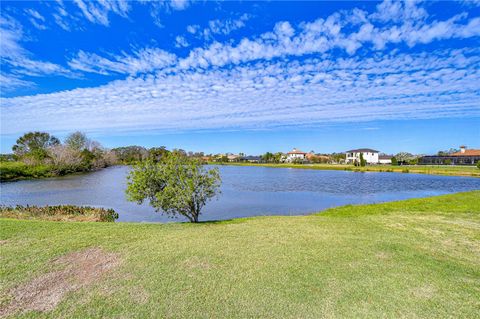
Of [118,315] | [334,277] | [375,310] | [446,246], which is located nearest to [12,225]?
[118,315]

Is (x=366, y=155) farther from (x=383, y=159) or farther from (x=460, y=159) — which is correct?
(x=460, y=159)

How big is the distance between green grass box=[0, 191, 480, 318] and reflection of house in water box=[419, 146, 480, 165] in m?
92.7

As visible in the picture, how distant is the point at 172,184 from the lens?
10.8 metres

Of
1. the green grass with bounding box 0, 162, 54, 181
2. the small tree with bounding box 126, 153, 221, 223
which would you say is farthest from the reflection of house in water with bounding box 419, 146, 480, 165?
the green grass with bounding box 0, 162, 54, 181

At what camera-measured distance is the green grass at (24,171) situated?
42438 mm

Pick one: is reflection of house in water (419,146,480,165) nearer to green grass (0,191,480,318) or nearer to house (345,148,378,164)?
house (345,148,378,164)

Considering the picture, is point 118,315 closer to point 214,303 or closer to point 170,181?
point 214,303

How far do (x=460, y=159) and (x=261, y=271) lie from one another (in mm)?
102310

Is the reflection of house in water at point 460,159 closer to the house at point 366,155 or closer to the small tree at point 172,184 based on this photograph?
the house at point 366,155

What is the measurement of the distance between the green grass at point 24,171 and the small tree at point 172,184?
43.7m

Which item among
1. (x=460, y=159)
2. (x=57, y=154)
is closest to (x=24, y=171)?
(x=57, y=154)

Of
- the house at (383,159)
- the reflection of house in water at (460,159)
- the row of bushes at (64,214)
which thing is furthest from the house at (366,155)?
the row of bushes at (64,214)

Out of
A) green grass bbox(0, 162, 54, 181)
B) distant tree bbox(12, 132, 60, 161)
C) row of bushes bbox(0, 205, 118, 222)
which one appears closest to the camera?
row of bushes bbox(0, 205, 118, 222)

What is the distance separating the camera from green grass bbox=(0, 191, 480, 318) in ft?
13.7
